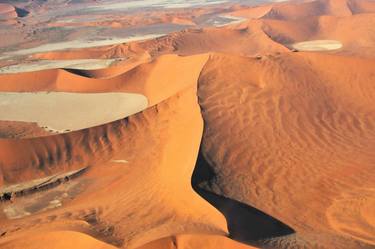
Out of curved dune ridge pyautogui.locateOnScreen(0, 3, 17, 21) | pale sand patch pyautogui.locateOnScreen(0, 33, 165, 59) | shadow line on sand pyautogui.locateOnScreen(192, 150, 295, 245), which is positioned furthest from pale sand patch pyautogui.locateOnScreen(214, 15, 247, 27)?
shadow line on sand pyautogui.locateOnScreen(192, 150, 295, 245)

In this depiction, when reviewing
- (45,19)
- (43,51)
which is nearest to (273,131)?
(43,51)

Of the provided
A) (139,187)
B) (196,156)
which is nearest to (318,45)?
(196,156)

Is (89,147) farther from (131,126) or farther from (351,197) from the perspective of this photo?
(351,197)

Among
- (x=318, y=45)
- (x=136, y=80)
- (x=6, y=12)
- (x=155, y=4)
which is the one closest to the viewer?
(x=136, y=80)

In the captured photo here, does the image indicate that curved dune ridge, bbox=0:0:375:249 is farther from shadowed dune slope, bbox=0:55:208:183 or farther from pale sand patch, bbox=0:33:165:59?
pale sand patch, bbox=0:33:165:59

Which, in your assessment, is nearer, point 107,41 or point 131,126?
point 131,126

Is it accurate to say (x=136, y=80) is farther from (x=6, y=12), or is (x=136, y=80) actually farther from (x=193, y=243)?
(x=6, y=12)
